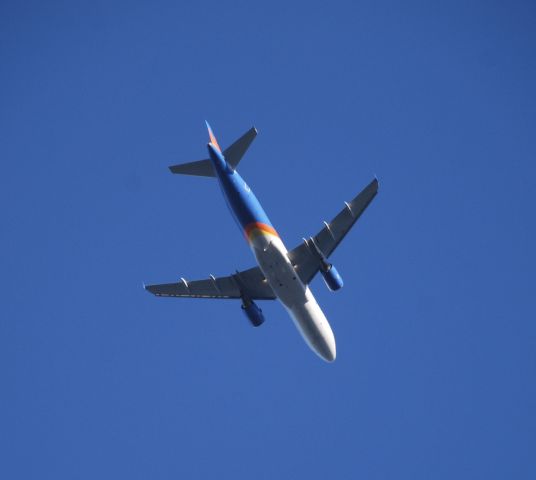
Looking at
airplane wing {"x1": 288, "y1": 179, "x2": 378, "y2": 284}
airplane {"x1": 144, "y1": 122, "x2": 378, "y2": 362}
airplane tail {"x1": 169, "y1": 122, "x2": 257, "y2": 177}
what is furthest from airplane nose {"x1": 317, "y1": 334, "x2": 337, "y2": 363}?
airplane tail {"x1": 169, "y1": 122, "x2": 257, "y2": 177}

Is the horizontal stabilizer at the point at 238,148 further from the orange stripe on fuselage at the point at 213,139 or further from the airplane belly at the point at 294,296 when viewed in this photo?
the airplane belly at the point at 294,296

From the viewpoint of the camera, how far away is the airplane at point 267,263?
133ft

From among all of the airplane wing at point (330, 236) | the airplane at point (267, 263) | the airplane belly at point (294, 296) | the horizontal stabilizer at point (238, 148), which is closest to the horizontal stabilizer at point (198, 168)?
the airplane at point (267, 263)

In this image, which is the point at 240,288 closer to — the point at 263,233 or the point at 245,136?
the point at 263,233

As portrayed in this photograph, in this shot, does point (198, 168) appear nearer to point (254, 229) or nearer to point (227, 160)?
point (227, 160)

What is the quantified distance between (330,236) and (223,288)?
7.50m

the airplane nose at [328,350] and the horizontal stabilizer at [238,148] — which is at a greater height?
the horizontal stabilizer at [238,148]

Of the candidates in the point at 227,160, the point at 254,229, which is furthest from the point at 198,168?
the point at 254,229

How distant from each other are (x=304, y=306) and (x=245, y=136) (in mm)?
10233

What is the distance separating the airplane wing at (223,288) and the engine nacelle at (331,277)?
3522mm

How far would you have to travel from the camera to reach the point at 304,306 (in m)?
43.1

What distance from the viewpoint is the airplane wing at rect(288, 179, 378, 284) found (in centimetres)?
4241

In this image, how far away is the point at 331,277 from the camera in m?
44.0

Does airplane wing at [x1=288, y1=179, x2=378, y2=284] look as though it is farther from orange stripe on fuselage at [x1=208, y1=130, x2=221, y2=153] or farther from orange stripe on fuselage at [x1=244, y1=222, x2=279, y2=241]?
orange stripe on fuselage at [x1=208, y1=130, x2=221, y2=153]
